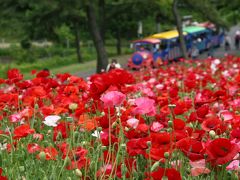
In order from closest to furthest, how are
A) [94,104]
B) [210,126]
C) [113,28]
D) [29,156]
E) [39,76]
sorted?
[210,126] < [29,156] < [94,104] < [39,76] < [113,28]

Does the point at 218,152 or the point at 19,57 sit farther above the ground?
the point at 218,152

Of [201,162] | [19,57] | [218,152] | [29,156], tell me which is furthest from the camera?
[19,57]

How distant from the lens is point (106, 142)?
2732 mm

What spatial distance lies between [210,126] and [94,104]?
107cm

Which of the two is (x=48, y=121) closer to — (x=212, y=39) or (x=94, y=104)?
(x=94, y=104)

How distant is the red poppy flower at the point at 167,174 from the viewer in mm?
2096

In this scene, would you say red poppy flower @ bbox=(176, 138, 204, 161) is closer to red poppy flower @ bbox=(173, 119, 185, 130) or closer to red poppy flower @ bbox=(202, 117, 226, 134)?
red poppy flower @ bbox=(173, 119, 185, 130)

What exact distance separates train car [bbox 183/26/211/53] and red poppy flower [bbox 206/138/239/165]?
1435 inches

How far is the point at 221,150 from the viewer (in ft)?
7.13

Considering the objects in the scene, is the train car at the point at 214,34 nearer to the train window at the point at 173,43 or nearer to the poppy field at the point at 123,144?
the train window at the point at 173,43

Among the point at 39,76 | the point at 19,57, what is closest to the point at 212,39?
the point at 19,57

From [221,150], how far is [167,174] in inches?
9.1

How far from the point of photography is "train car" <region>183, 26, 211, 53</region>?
39.4 metres

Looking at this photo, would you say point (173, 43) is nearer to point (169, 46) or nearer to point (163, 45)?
point (169, 46)
